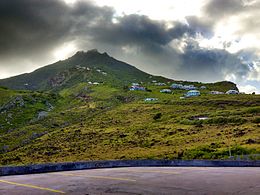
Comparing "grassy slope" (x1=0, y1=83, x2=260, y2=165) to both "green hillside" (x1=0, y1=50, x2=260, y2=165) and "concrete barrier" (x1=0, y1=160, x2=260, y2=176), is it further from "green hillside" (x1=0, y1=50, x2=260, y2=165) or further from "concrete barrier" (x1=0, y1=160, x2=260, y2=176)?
"concrete barrier" (x1=0, y1=160, x2=260, y2=176)

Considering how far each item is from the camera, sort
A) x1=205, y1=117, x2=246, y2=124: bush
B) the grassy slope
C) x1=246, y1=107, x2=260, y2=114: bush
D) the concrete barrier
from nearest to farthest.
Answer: the concrete barrier
the grassy slope
x1=205, y1=117, x2=246, y2=124: bush
x1=246, y1=107, x2=260, y2=114: bush

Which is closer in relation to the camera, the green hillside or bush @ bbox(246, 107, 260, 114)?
the green hillside

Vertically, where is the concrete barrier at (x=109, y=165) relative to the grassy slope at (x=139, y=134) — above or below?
below

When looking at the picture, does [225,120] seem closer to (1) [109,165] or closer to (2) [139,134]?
(2) [139,134]

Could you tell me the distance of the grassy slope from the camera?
63.0m

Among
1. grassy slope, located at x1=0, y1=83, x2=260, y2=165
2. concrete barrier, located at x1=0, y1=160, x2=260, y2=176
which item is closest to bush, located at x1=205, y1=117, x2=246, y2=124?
grassy slope, located at x1=0, y1=83, x2=260, y2=165

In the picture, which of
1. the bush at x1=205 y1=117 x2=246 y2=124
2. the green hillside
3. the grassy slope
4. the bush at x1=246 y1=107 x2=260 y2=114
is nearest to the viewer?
the grassy slope

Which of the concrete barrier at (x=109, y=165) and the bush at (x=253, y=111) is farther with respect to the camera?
the bush at (x=253, y=111)

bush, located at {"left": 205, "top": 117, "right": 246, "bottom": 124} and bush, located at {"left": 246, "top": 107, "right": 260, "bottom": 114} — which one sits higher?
bush, located at {"left": 246, "top": 107, "right": 260, "bottom": 114}

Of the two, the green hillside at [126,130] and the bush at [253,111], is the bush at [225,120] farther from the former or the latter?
the bush at [253,111]

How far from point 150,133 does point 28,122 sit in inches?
2322

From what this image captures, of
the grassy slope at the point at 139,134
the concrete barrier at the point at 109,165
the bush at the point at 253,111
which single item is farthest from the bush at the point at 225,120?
the concrete barrier at the point at 109,165

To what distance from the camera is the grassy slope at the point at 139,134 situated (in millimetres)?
63000

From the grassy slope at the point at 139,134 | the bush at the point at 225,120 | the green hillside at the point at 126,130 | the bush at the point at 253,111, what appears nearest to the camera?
the grassy slope at the point at 139,134
